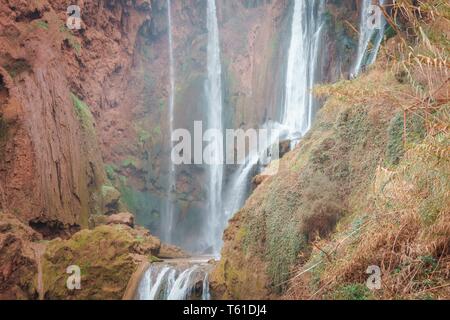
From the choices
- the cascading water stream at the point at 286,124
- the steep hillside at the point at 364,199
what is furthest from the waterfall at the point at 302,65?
the steep hillside at the point at 364,199

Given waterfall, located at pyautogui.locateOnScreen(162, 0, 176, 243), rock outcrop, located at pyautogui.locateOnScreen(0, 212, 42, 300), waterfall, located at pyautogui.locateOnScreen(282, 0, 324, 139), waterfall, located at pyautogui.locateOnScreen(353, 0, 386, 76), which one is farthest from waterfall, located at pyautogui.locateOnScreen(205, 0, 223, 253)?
rock outcrop, located at pyautogui.locateOnScreen(0, 212, 42, 300)

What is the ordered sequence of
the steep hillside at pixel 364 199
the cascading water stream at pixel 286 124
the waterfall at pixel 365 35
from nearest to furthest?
the steep hillside at pixel 364 199 < the waterfall at pixel 365 35 < the cascading water stream at pixel 286 124

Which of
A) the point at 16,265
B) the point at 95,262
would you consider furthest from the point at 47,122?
the point at 95,262

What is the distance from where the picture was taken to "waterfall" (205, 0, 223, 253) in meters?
24.6

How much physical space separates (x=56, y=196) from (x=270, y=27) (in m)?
16.9

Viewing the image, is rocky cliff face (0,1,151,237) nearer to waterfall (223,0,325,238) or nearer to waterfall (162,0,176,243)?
waterfall (162,0,176,243)

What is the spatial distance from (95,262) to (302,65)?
14.5 metres

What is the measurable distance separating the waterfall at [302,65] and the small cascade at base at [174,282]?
33.5 feet

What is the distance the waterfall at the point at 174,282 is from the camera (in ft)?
39.9

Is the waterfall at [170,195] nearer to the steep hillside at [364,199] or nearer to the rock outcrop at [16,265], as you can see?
the rock outcrop at [16,265]

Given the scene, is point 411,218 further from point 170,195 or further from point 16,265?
point 170,195

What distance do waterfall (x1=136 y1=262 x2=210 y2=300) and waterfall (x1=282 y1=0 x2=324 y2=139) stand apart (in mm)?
10232

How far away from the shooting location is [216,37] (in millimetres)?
30359

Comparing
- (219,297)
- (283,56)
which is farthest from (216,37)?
(219,297)
